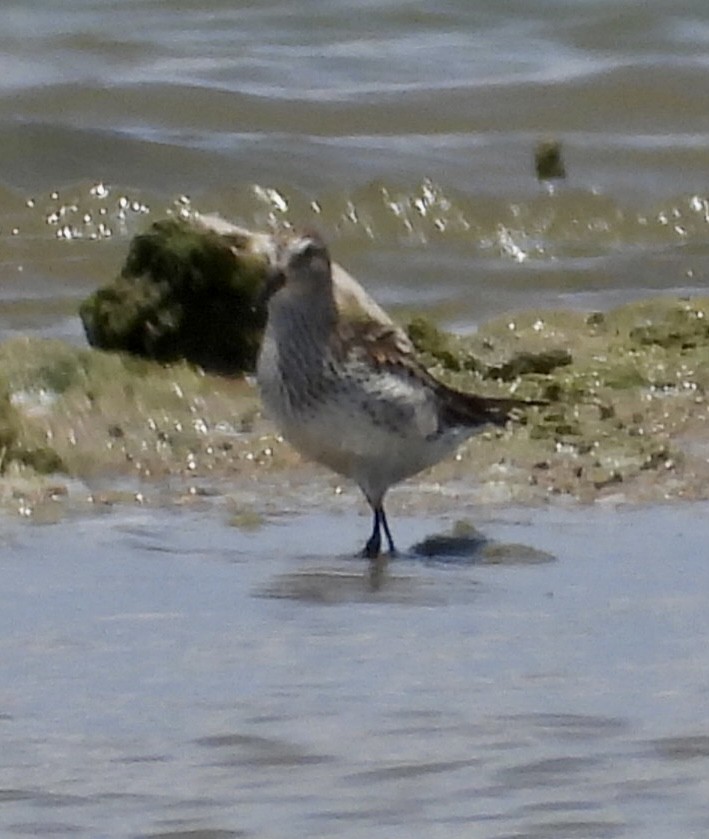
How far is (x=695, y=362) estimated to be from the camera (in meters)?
7.73

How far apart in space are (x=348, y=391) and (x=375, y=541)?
0.36m

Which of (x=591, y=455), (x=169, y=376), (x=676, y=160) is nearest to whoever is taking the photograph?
(x=591, y=455)

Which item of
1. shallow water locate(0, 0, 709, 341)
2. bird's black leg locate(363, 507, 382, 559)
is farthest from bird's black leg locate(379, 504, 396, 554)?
shallow water locate(0, 0, 709, 341)

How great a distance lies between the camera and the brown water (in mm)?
4195

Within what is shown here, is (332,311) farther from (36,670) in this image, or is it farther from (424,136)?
(424,136)

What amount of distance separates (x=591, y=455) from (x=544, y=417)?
0.33 metres

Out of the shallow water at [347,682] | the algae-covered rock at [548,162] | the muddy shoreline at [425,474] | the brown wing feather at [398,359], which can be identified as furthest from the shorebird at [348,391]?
the algae-covered rock at [548,162]

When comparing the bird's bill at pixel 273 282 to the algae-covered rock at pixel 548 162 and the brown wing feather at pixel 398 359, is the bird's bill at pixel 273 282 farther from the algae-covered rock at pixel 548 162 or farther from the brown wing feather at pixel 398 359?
the algae-covered rock at pixel 548 162

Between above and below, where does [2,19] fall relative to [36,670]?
above

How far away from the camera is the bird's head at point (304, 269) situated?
240 inches

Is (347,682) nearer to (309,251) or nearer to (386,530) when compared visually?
(386,530)

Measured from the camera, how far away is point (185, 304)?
771cm

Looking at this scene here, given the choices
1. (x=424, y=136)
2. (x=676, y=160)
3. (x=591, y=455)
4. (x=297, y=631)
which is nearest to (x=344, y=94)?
(x=424, y=136)

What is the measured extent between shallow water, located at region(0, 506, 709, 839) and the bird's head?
580 mm
